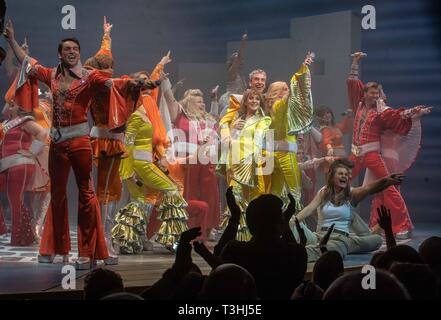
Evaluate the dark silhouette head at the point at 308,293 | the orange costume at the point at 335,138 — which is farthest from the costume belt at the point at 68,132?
the orange costume at the point at 335,138

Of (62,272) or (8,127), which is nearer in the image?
(62,272)

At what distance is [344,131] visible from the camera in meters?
8.38

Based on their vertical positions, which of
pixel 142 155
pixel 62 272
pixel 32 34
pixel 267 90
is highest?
pixel 32 34

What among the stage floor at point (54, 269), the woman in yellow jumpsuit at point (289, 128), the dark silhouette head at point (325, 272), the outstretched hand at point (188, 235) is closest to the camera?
the outstretched hand at point (188, 235)

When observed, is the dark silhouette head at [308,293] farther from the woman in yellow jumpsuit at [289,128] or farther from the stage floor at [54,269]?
the woman in yellow jumpsuit at [289,128]

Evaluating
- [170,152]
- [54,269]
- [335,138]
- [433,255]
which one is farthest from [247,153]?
[433,255]

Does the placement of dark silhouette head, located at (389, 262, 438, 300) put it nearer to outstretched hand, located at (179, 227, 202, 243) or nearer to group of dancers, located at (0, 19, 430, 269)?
outstretched hand, located at (179, 227, 202, 243)

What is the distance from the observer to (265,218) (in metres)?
3.44

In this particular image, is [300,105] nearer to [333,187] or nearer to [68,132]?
[333,187]

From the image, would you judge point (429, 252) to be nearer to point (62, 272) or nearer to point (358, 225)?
point (62, 272)

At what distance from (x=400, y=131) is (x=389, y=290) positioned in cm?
566

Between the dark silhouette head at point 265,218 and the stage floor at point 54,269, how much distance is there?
131cm

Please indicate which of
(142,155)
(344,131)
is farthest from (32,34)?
(344,131)

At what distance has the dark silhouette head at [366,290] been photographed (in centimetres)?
232
